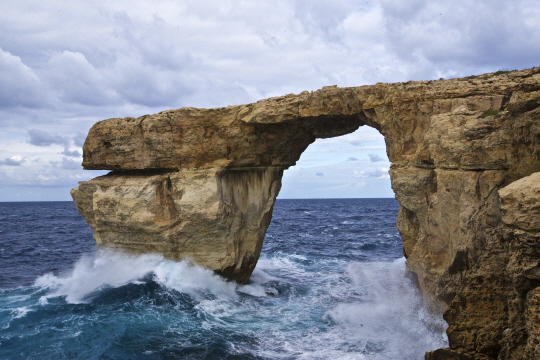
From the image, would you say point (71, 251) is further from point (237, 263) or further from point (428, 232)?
point (428, 232)

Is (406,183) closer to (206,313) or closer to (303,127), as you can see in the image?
(303,127)

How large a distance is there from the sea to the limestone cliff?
1.12 meters

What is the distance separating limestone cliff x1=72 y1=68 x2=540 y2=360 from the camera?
6.21 meters

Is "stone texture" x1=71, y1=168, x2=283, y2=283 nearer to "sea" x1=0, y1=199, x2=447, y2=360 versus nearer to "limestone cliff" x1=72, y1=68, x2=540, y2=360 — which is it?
"limestone cliff" x1=72, y1=68, x2=540, y2=360

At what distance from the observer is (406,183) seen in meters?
11.0

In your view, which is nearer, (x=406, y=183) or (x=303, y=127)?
(x=406, y=183)

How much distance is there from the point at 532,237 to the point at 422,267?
5248 millimetres

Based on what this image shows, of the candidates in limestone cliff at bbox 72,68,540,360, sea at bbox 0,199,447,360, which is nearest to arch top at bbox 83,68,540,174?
limestone cliff at bbox 72,68,540,360

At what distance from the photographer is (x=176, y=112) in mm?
14633

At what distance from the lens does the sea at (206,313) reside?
10719mm

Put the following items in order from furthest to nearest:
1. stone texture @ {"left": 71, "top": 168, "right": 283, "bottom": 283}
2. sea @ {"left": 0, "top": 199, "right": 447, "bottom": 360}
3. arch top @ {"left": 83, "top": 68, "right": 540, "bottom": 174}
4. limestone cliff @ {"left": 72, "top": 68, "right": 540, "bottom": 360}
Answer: stone texture @ {"left": 71, "top": 168, "right": 283, "bottom": 283} → sea @ {"left": 0, "top": 199, "right": 447, "bottom": 360} → arch top @ {"left": 83, "top": 68, "right": 540, "bottom": 174} → limestone cliff @ {"left": 72, "top": 68, "right": 540, "bottom": 360}

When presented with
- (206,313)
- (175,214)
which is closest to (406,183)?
(206,313)

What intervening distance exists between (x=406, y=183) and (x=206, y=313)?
321 inches

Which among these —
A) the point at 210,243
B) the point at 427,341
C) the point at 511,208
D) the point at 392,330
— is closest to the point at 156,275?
the point at 210,243
